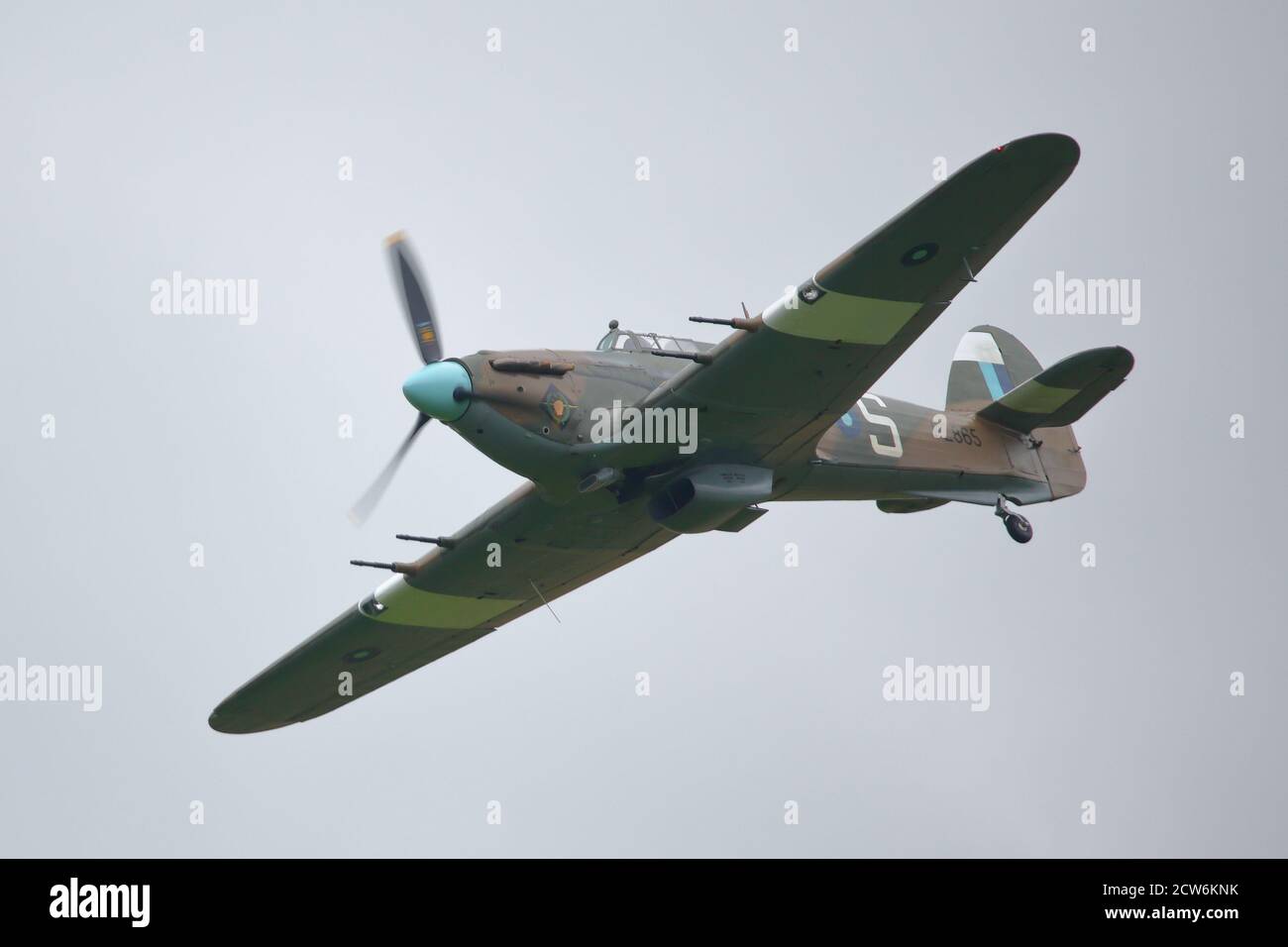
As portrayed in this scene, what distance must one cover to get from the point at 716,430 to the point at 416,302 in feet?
12.2

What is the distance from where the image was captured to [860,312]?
1764cm

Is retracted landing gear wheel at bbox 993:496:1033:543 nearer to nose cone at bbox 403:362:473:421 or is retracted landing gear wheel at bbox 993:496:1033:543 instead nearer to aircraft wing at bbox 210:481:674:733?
aircraft wing at bbox 210:481:674:733

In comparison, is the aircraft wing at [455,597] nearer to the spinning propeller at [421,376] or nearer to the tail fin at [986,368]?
the spinning propeller at [421,376]

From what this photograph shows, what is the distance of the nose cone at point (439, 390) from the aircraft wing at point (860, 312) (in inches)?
81.2

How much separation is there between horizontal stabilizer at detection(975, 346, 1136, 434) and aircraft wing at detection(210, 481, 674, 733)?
5085 mm

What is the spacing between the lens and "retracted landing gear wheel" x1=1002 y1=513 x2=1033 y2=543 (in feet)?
71.5

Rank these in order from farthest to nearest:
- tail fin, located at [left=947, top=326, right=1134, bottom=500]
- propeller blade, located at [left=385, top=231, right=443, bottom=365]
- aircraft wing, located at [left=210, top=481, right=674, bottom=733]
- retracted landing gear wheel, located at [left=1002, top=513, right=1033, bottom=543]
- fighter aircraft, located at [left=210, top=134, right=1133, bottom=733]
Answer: retracted landing gear wheel, located at [left=1002, top=513, right=1033, bottom=543]
tail fin, located at [left=947, top=326, right=1134, bottom=500]
aircraft wing, located at [left=210, top=481, right=674, bottom=733]
propeller blade, located at [left=385, top=231, right=443, bottom=365]
fighter aircraft, located at [left=210, top=134, right=1133, bottom=733]

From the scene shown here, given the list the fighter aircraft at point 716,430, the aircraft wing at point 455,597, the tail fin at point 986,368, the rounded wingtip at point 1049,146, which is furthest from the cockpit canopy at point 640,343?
the tail fin at point 986,368

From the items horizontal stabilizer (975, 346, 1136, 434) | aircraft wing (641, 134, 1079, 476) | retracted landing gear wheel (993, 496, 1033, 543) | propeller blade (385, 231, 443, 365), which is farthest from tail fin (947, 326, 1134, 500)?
propeller blade (385, 231, 443, 365)

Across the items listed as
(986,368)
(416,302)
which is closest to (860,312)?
(416,302)

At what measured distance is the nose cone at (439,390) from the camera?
17641 millimetres

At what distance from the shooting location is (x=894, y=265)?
56.5ft

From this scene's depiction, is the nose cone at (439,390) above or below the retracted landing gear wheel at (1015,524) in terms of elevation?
above

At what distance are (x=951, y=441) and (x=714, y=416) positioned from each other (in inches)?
186
